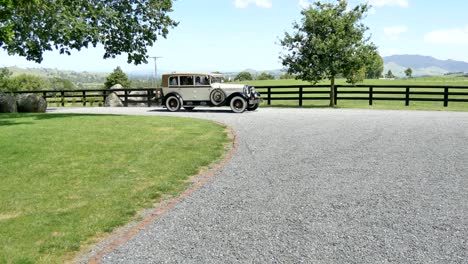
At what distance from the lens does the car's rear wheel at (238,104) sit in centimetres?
1909

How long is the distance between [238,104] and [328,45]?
730 cm

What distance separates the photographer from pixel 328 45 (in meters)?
22.7

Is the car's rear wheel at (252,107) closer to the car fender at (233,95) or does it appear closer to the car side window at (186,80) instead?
the car fender at (233,95)

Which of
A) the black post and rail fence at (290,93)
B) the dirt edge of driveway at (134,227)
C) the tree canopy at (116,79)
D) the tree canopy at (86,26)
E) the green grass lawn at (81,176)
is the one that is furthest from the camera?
the tree canopy at (116,79)

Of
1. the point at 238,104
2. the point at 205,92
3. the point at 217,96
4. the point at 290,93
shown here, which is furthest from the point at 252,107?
the point at 290,93

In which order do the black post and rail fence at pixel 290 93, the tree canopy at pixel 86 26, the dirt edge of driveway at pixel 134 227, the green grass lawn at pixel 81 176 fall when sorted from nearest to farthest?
1. the dirt edge of driveway at pixel 134 227
2. the green grass lawn at pixel 81 176
3. the tree canopy at pixel 86 26
4. the black post and rail fence at pixel 290 93

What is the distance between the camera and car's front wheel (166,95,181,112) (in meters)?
20.2

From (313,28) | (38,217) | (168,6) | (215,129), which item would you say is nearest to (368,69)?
(313,28)

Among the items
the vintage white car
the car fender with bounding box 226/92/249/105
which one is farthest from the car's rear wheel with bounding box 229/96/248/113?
the car fender with bounding box 226/92/249/105

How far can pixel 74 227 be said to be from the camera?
15.1 ft

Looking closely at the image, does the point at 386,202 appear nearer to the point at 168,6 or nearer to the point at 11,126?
the point at 11,126

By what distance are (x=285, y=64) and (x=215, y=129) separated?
12.9 metres

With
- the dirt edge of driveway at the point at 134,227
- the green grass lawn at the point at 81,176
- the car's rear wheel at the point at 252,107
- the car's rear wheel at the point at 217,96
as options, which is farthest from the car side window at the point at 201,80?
the dirt edge of driveway at the point at 134,227

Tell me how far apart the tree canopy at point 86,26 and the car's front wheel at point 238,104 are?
5.60 metres
